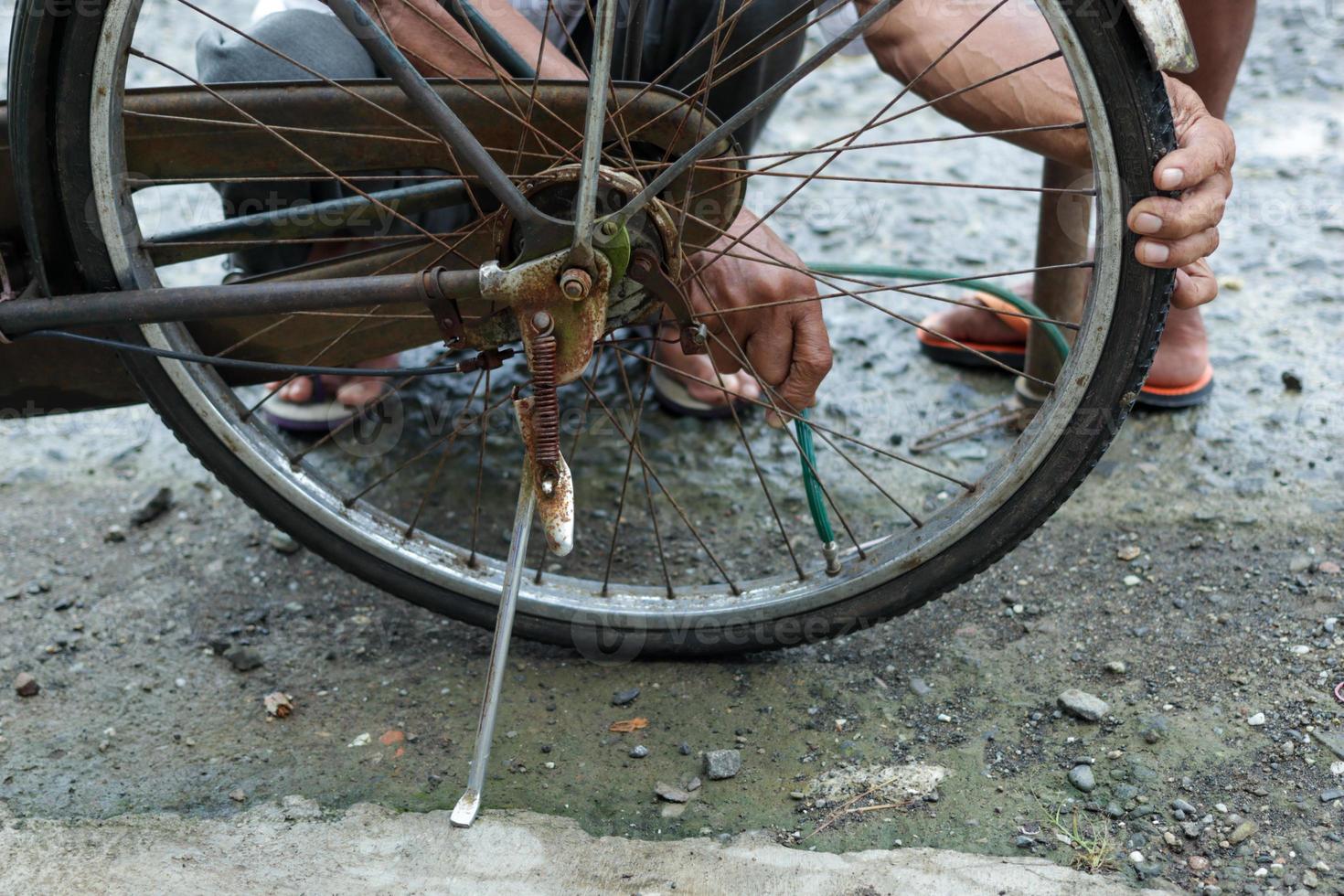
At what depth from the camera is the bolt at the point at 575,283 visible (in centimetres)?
153

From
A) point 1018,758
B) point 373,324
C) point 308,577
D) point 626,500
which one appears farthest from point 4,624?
point 1018,758

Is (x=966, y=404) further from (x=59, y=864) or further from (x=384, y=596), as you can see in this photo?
(x=59, y=864)

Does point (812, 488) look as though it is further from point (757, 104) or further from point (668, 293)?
point (757, 104)

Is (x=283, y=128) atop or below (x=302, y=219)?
atop

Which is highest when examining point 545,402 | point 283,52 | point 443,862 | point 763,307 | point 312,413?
point 283,52

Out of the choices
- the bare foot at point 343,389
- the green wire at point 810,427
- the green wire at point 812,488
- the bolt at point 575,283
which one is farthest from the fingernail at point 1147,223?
the bare foot at point 343,389

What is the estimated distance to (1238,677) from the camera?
6.02 feet

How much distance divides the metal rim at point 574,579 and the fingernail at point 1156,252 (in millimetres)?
44

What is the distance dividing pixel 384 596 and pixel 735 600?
695 mm

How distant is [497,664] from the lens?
1639mm

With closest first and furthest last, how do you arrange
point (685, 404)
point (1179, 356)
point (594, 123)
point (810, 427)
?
point (594, 123) < point (810, 427) < point (1179, 356) < point (685, 404)

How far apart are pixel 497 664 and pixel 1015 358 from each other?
5.11ft

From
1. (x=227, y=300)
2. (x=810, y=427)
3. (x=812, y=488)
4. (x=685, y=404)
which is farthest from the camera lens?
(x=685, y=404)

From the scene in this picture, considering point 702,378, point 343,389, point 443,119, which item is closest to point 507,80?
point 443,119
